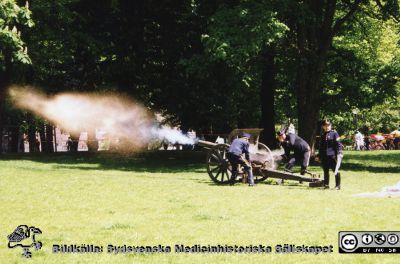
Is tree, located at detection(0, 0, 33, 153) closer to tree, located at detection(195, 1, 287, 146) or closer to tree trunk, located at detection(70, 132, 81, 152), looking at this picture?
tree, located at detection(195, 1, 287, 146)

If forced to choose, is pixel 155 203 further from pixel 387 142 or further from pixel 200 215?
pixel 387 142

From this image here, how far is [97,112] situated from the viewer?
1465 inches

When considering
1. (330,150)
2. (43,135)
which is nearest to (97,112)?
(43,135)

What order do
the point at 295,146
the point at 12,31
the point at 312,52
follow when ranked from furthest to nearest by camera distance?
the point at 312,52
the point at 12,31
the point at 295,146

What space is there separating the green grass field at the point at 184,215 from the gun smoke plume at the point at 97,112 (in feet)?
48.9

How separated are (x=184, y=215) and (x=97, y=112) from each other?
1055 inches

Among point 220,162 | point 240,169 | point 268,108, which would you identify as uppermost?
point 268,108

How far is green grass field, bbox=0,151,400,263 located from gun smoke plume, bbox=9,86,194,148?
1492cm

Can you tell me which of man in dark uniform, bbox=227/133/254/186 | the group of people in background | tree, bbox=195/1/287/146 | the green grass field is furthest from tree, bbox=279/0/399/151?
the group of people in background

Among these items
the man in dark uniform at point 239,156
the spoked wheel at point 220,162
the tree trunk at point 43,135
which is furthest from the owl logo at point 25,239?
the tree trunk at point 43,135

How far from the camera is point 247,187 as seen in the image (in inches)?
684

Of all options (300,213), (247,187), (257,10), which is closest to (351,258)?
(300,213)

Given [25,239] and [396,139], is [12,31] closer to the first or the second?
[25,239]

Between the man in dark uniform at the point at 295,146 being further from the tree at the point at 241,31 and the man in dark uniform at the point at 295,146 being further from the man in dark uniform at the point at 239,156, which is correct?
the tree at the point at 241,31
